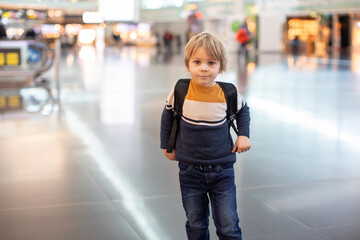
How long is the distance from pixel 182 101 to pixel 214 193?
52 centimetres

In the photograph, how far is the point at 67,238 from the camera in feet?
11.7

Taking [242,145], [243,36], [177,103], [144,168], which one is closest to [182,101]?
[177,103]

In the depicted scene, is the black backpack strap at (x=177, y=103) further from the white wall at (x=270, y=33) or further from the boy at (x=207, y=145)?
the white wall at (x=270, y=33)

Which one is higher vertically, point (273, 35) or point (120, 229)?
point (273, 35)

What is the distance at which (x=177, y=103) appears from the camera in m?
2.91

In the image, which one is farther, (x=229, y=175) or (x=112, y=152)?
(x=112, y=152)

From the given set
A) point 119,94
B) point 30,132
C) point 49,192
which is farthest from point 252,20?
point 49,192

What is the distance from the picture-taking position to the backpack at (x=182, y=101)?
2865 mm

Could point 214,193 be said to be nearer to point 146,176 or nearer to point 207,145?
point 207,145

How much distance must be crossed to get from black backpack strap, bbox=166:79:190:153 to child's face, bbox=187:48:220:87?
0.35ft

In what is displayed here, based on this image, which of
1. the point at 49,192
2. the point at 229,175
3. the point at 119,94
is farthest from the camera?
the point at 119,94

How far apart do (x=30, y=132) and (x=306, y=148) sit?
3.71 m

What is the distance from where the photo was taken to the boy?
9.19ft

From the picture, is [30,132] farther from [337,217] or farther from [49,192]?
[337,217]
